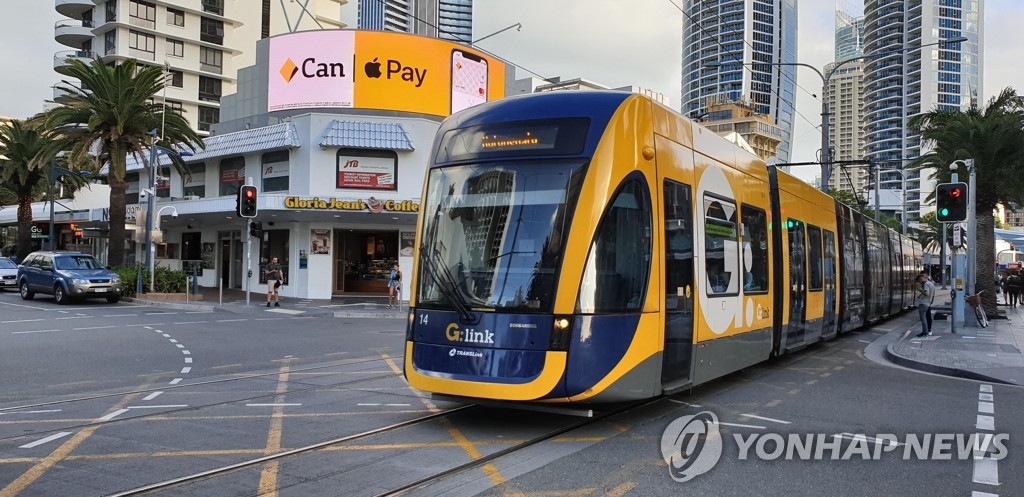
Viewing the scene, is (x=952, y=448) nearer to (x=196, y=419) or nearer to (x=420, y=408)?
(x=420, y=408)

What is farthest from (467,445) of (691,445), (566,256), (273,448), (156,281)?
(156,281)

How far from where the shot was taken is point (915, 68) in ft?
567

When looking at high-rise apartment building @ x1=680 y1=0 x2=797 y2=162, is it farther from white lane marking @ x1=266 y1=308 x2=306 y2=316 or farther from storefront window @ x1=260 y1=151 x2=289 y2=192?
white lane marking @ x1=266 y1=308 x2=306 y2=316

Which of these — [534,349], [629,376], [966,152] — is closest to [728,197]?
[629,376]

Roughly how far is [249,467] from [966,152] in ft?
82.3

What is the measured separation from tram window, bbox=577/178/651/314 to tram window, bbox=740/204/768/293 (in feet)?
10.9

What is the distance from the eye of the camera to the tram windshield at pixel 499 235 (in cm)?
723

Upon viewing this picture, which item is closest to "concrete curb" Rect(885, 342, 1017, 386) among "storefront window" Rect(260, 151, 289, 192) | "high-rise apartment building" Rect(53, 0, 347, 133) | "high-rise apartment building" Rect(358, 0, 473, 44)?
"storefront window" Rect(260, 151, 289, 192)

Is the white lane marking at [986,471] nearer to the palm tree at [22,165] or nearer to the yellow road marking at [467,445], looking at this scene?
the yellow road marking at [467,445]

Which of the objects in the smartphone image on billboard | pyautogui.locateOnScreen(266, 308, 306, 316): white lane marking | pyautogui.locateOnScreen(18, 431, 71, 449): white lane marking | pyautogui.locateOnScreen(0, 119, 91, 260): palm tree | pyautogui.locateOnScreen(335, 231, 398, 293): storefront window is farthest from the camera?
pyautogui.locateOnScreen(0, 119, 91, 260): palm tree

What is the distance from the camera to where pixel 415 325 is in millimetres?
7816

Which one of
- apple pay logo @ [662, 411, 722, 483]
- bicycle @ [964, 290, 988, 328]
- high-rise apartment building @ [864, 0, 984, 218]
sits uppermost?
high-rise apartment building @ [864, 0, 984, 218]

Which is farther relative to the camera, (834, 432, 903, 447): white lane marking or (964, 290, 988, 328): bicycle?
(964, 290, 988, 328): bicycle

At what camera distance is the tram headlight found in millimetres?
7055
